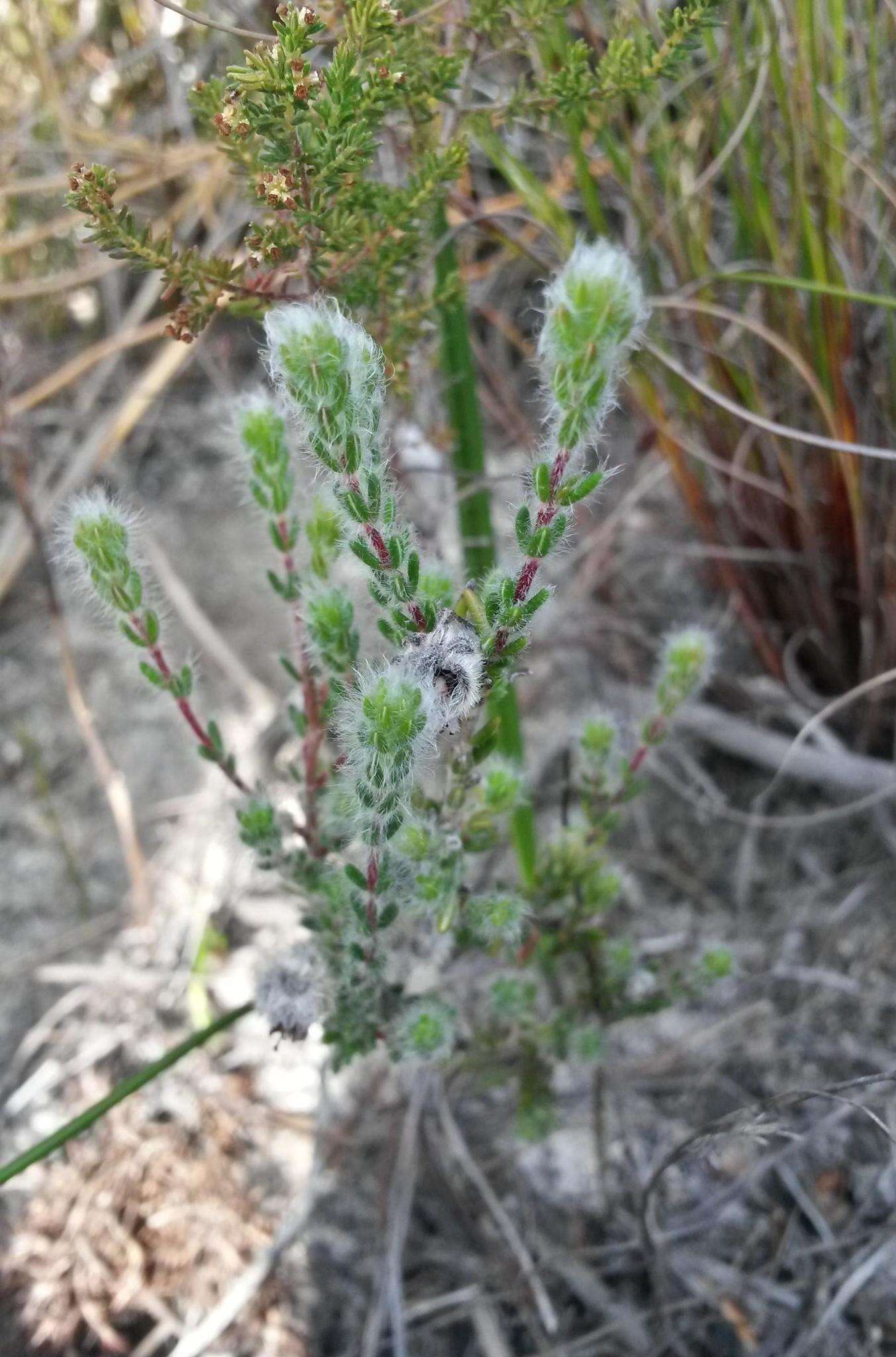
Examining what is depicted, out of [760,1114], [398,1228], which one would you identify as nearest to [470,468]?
[760,1114]

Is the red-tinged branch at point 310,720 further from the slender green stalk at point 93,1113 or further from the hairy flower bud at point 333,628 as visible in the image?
the slender green stalk at point 93,1113

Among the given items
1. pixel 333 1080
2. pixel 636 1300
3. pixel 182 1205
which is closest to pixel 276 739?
pixel 333 1080

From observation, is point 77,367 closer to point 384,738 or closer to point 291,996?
point 291,996

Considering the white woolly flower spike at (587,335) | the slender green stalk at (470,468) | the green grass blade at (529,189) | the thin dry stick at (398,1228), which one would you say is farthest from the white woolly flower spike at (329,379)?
the thin dry stick at (398,1228)

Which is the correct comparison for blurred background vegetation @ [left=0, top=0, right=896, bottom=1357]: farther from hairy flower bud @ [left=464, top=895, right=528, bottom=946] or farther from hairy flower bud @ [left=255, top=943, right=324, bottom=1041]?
hairy flower bud @ [left=255, top=943, right=324, bottom=1041]

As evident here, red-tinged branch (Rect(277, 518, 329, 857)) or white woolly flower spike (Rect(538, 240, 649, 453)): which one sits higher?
white woolly flower spike (Rect(538, 240, 649, 453))

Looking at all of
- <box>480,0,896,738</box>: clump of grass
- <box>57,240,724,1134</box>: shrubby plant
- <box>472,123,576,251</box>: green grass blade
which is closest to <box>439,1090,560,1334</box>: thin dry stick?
<box>57,240,724,1134</box>: shrubby plant

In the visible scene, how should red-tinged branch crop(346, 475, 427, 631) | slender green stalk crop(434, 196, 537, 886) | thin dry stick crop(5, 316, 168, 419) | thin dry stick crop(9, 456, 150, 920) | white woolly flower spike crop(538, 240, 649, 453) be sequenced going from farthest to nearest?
thin dry stick crop(5, 316, 168, 419) < thin dry stick crop(9, 456, 150, 920) < slender green stalk crop(434, 196, 537, 886) < red-tinged branch crop(346, 475, 427, 631) < white woolly flower spike crop(538, 240, 649, 453)
